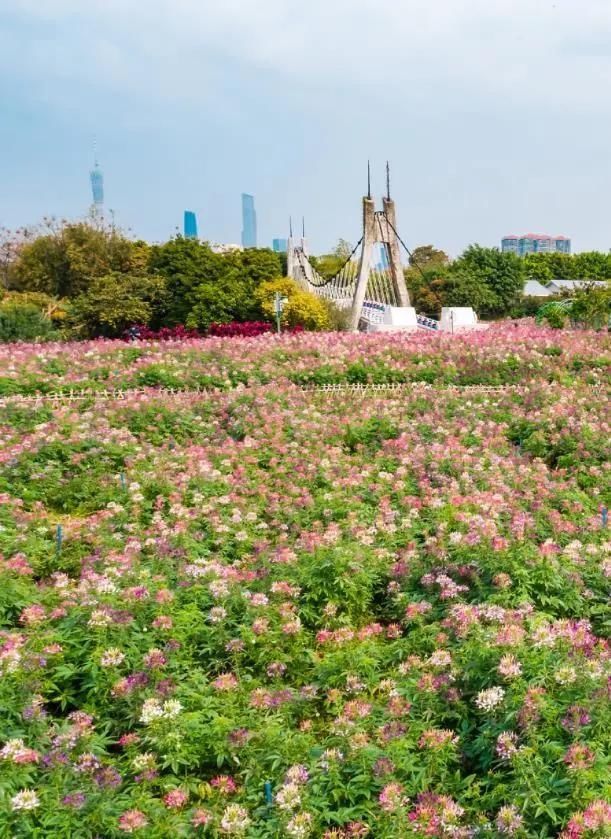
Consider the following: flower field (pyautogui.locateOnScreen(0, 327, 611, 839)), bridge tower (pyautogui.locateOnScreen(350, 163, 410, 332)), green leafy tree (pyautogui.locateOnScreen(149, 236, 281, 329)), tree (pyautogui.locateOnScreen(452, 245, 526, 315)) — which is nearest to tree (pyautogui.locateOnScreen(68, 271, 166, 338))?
green leafy tree (pyautogui.locateOnScreen(149, 236, 281, 329))

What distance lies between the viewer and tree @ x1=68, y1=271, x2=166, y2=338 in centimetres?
2583

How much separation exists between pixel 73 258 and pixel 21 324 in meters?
10.7

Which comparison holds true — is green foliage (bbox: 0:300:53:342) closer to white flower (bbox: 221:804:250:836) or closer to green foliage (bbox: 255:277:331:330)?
green foliage (bbox: 255:277:331:330)

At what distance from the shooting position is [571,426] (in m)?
8.27

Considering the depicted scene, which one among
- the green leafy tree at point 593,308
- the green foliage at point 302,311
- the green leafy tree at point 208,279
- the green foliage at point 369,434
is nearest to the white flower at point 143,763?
the green foliage at point 369,434

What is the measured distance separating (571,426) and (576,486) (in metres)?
1.97

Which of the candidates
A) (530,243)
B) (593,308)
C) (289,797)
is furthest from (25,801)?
(530,243)

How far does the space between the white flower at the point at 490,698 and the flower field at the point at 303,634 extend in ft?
0.05

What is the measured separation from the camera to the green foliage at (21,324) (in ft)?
62.7

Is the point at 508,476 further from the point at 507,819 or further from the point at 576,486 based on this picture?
the point at 507,819

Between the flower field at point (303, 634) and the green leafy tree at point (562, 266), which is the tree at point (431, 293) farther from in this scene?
the flower field at point (303, 634)

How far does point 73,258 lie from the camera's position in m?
29.2

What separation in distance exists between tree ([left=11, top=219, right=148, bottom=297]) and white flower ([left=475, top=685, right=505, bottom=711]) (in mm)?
28255

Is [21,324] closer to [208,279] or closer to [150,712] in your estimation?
[208,279]
